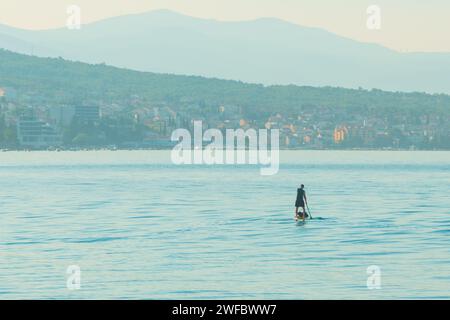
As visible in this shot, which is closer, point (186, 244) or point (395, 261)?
point (395, 261)

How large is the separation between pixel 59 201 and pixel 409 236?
4510 centimetres

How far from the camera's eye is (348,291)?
3391cm

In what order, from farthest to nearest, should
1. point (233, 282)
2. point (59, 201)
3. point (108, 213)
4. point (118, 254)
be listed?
point (59, 201) → point (108, 213) → point (118, 254) → point (233, 282)

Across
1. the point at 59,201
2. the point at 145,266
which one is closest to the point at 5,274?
the point at 145,266

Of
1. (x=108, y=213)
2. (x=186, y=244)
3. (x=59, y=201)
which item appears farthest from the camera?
(x=59, y=201)

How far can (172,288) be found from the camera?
35125mm

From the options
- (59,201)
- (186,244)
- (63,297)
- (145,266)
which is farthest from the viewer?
(59,201)

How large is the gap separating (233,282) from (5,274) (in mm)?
7327

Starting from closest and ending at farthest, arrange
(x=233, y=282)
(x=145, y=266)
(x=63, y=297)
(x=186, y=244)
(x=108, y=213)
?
(x=63, y=297), (x=233, y=282), (x=145, y=266), (x=186, y=244), (x=108, y=213)

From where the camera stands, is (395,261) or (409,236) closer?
(395,261)

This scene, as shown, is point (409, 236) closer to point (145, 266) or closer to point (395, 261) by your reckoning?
point (395, 261)

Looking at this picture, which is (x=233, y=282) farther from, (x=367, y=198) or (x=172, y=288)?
(x=367, y=198)
